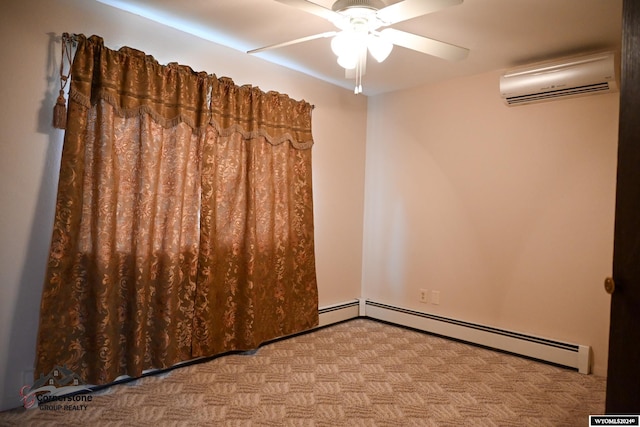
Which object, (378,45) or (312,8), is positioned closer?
(312,8)

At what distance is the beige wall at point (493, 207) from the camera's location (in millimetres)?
2881

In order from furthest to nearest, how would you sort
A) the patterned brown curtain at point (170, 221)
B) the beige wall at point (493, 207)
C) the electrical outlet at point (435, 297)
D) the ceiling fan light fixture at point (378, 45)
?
the electrical outlet at point (435, 297) → the beige wall at point (493, 207) → the patterned brown curtain at point (170, 221) → the ceiling fan light fixture at point (378, 45)

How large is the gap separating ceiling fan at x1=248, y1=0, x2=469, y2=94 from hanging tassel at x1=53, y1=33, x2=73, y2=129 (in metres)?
1.31

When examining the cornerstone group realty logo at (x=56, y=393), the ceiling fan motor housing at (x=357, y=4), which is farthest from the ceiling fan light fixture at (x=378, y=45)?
the cornerstone group realty logo at (x=56, y=393)

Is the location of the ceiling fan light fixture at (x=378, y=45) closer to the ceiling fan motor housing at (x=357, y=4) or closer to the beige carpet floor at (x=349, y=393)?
the ceiling fan motor housing at (x=357, y=4)

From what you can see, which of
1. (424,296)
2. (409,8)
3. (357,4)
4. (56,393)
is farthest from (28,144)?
(424,296)

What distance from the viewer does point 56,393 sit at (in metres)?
2.25

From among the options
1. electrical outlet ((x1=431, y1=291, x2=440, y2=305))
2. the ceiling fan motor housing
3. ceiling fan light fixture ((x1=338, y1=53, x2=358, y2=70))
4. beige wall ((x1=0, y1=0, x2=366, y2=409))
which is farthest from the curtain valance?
electrical outlet ((x1=431, y1=291, x2=440, y2=305))

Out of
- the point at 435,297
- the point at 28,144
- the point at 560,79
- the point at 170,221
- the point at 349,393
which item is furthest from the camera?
the point at 435,297

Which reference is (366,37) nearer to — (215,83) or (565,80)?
(215,83)

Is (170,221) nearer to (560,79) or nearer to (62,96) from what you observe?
(62,96)

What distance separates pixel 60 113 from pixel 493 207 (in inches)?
118

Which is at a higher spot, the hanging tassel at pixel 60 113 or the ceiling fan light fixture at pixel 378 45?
the ceiling fan light fixture at pixel 378 45

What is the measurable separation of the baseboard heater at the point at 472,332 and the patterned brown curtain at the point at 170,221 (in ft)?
2.36
